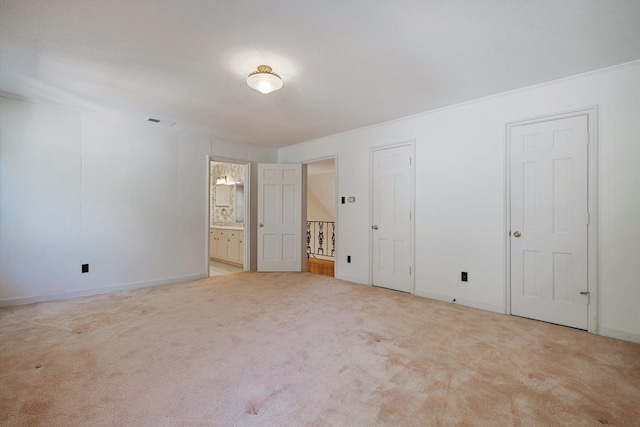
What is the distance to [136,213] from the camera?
4418mm

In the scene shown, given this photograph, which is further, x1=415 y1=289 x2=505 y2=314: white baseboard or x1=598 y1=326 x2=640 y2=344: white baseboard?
x1=415 y1=289 x2=505 y2=314: white baseboard

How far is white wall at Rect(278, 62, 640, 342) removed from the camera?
8.76 ft

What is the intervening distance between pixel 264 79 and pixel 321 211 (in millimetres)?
Result: 6874

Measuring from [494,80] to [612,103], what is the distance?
1036 millimetres

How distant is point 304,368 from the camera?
7.05ft

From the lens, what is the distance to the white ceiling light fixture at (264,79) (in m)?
2.71

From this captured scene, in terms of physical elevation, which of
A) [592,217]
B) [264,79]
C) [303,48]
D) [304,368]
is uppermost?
[303,48]

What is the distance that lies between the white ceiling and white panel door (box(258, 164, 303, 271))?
81.5 inches

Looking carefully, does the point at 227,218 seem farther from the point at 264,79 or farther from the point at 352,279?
the point at 264,79

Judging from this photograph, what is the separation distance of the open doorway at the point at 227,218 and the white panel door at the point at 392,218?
9.94ft

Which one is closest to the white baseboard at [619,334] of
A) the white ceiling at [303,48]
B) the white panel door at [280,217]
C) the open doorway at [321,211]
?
the white ceiling at [303,48]

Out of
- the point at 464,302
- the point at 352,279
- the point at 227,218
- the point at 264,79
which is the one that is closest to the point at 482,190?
the point at 464,302

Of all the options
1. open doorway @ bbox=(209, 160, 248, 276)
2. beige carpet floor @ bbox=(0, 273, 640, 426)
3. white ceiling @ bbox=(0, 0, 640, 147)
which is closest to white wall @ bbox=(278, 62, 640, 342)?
white ceiling @ bbox=(0, 0, 640, 147)

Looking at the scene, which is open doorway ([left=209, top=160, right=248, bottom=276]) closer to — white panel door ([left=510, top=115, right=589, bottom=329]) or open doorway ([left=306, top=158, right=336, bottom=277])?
open doorway ([left=306, top=158, right=336, bottom=277])
